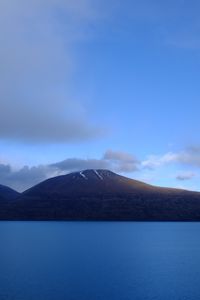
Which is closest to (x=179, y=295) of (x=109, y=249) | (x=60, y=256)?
(x=60, y=256)

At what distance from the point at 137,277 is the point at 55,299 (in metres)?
15.7

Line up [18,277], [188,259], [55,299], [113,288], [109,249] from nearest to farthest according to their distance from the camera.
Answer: [55,299]
[113,288]
[18,277]
[188,259]
[109,249]

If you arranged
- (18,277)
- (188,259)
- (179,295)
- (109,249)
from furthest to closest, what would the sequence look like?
(109,249) → (188,259) → (18,277) → (179,295)

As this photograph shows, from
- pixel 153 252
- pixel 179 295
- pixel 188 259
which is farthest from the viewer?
pixel 153 252

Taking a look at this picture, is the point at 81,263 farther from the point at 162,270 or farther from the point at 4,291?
the point at 4,291

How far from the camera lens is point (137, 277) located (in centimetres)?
5434

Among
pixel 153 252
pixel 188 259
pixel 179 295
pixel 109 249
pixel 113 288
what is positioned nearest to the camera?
pixel 179 295

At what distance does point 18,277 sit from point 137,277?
47.6 ft

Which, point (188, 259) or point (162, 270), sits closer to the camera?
point (162, 270)

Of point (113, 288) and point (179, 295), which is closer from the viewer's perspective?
point (179, 295)

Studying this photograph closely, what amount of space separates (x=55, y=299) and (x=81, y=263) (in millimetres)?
26723

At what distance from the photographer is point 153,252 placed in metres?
84.6

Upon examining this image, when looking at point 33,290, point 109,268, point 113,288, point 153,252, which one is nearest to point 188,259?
point 153,252

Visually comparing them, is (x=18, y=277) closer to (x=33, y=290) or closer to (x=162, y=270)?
(x=33, y=290)
